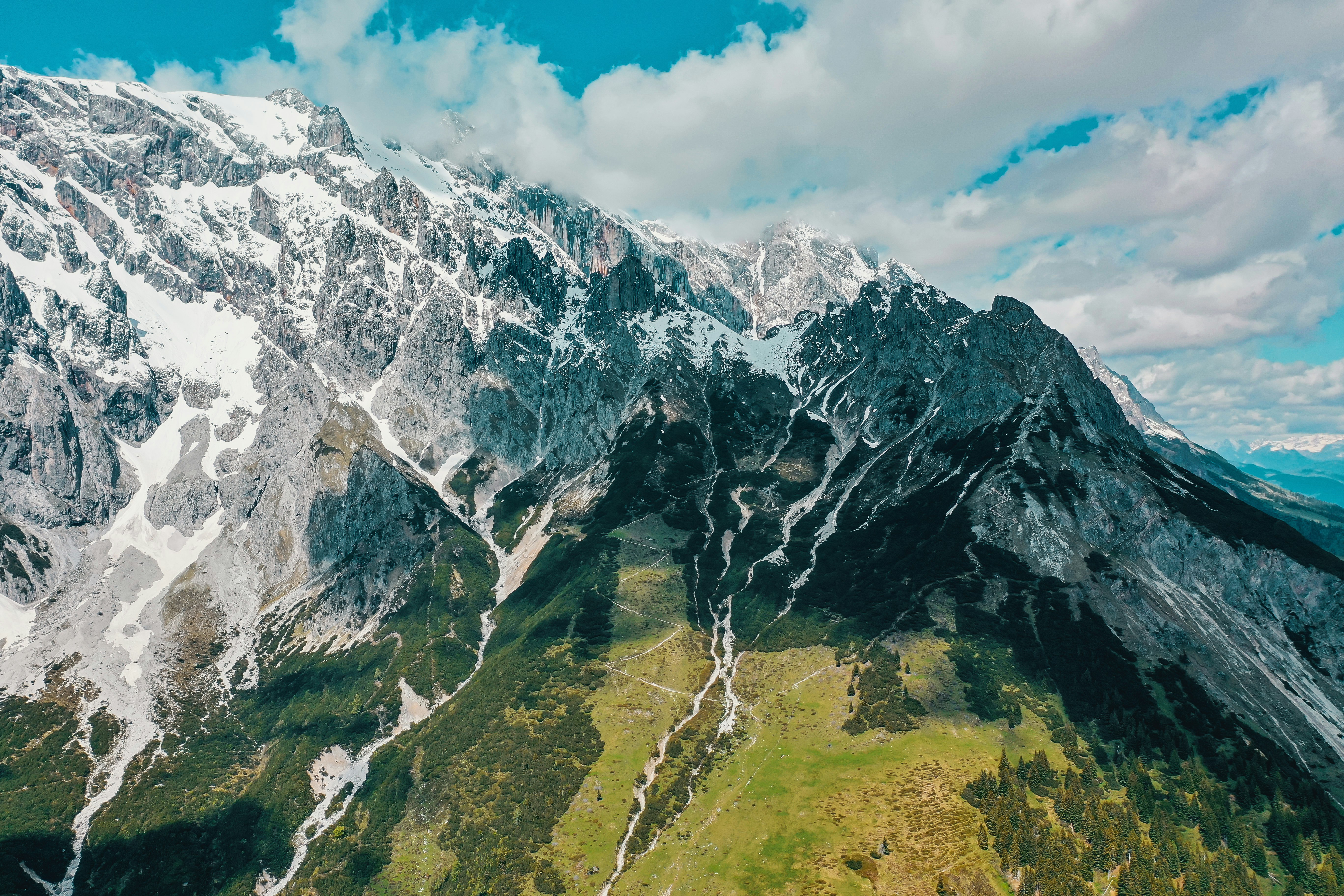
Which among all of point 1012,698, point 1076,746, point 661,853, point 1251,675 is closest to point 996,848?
point 1076,746

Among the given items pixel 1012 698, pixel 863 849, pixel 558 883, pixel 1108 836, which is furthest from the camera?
pixel 1012 698

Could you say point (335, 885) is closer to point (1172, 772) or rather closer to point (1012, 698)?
point (1012, 698)

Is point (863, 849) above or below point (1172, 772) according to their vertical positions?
below

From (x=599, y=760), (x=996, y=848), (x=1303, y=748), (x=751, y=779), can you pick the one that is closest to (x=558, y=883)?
(x=599, y=760)

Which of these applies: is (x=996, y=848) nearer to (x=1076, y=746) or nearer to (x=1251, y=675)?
(x=1076, y=746)

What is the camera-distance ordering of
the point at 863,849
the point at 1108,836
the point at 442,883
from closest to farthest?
the point at 1108,836
the point at 863,849
the point at 442,883

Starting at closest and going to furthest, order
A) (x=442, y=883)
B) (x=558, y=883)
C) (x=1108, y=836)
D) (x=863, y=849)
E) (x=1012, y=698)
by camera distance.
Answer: (x=1108, y=836), (x=863, y=849), (x=558, y=883), (x=442, y=883), (x=1012, y=698)

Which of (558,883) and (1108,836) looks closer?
(1108,836)

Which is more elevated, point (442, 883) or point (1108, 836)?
point (1108, 836)

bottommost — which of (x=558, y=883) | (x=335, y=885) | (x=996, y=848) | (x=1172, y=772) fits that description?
(x=335, y=885)
